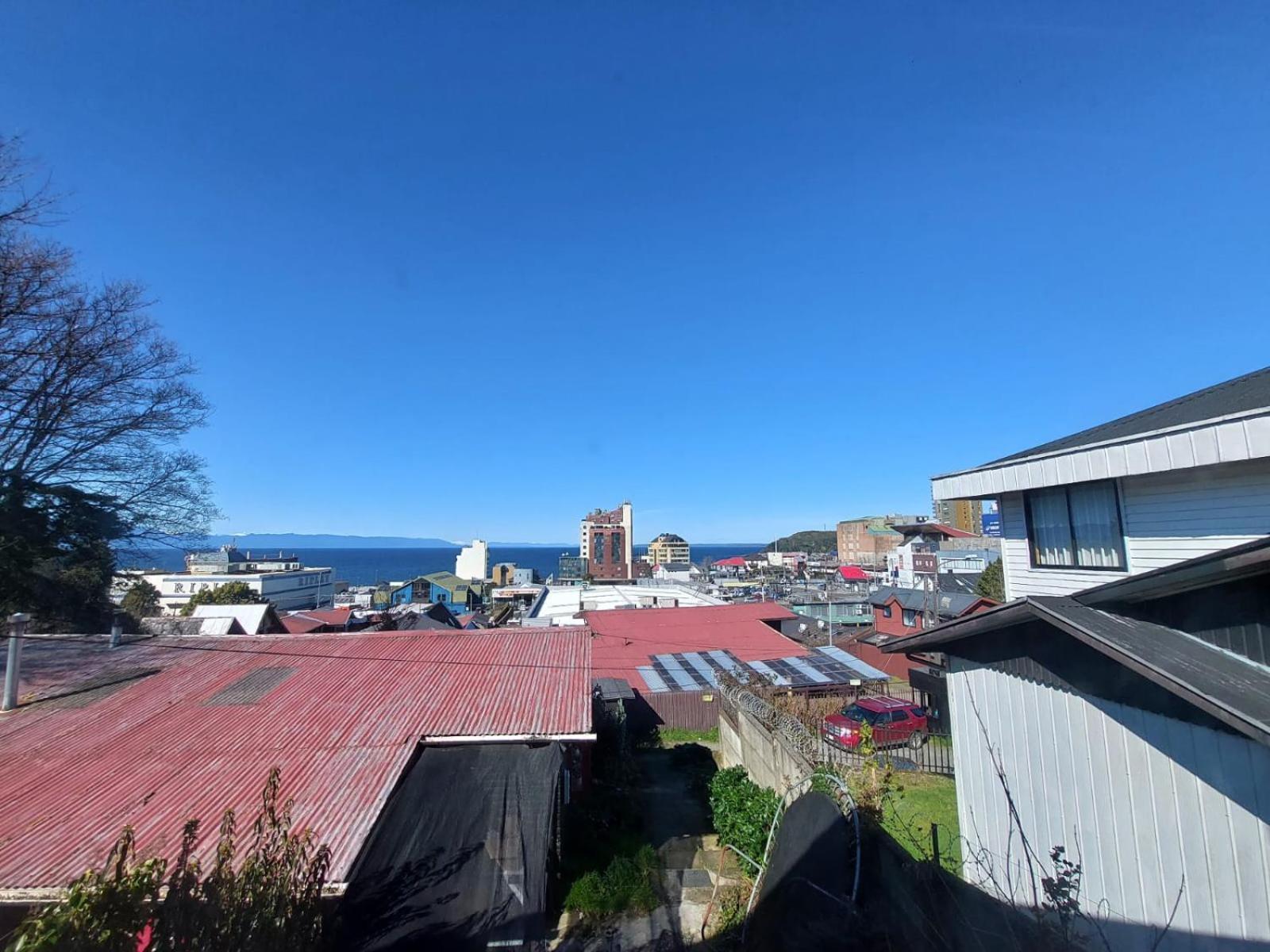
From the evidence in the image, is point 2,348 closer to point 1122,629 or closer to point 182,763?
point 182,763

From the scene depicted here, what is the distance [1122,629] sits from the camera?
4113 mm

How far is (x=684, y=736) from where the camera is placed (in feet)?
56.9

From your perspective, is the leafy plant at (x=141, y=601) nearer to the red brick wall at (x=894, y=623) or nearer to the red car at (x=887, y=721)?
the red car at (x=887, y=721)

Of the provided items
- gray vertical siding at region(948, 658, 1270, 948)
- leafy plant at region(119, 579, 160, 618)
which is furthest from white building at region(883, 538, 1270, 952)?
leafy plant at region(119, 579, 160, 618)

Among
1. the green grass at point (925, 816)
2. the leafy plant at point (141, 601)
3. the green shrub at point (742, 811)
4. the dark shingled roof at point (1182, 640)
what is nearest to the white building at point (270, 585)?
the leafy plant at point (141, 601)

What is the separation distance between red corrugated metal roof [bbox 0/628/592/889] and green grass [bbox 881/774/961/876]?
176 inches

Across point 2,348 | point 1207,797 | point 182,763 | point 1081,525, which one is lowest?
point 182,763

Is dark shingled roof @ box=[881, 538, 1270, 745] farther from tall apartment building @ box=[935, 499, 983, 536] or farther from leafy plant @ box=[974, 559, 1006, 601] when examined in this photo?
tall apartment building @ box=[935, 499, 983, 536]

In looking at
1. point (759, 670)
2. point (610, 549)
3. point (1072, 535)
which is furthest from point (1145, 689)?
point (610, 549)

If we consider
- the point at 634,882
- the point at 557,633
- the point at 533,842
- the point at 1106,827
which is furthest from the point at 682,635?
the point at 1106,827

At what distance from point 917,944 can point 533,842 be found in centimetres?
375

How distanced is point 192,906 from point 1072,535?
999cm

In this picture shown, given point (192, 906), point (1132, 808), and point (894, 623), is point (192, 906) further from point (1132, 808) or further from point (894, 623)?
point (894, 623)

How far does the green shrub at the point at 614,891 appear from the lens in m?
7.65
